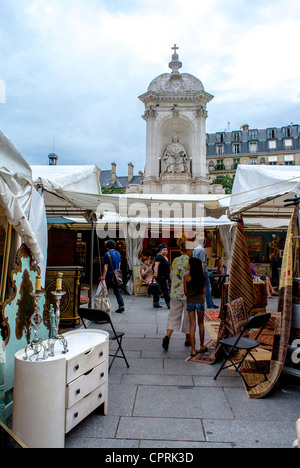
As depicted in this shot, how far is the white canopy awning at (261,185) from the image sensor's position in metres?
4.13

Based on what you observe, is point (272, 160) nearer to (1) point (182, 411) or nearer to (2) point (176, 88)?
(2) point (176, 88)

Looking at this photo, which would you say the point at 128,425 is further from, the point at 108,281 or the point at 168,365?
the point at 108,281

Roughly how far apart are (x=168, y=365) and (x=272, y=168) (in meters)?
3.57

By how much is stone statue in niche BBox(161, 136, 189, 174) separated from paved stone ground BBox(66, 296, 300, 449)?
1525 centimetres

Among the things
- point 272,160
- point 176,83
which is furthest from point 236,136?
point 176,83

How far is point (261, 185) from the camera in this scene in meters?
4.72

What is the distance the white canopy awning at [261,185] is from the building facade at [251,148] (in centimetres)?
4128

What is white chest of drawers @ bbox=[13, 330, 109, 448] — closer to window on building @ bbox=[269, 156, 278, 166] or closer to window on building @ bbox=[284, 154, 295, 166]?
window on building @ bbox=[269, 156, 278, 166]

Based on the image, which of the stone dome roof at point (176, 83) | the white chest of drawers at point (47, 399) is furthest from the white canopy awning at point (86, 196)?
the stone dome roof at point (176, 83)

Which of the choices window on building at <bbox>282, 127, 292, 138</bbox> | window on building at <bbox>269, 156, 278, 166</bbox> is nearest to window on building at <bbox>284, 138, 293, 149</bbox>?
window on building at <bbox>282, 127, 292, 138</bbox>

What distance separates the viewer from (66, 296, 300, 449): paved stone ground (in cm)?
239

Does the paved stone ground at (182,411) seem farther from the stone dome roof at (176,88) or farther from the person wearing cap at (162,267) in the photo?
the stone dome roof at (176,88)

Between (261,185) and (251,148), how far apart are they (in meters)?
48.6
